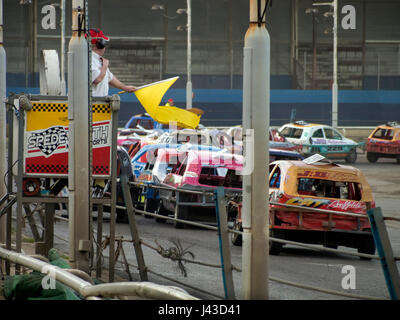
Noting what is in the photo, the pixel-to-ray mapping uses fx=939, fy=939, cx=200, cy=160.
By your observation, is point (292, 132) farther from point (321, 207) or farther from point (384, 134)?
point (321, 207)

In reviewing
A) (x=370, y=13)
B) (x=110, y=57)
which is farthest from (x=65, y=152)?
(x=370, y=13)

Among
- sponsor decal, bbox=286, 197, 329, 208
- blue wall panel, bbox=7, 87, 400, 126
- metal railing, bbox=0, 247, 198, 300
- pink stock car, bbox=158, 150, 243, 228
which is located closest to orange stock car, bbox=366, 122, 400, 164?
blue wall panel, bbox=7, 87, 400, 126

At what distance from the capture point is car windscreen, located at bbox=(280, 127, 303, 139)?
130 feet

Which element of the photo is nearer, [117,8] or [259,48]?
[259,48]

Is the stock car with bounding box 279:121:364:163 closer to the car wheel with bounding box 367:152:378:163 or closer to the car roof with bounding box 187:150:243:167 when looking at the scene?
the car wheel with bounding box 367:152:378:163

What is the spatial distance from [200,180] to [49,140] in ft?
30.8

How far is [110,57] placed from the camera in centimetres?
6481

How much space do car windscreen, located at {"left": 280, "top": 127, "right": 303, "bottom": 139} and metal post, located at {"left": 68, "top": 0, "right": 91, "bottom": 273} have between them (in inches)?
1203

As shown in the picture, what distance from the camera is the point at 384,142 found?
1583 inches

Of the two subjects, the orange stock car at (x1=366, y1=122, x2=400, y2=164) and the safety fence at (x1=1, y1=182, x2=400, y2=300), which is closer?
the safety fence at (x1=1, y1=182, x2=400, y2=300)

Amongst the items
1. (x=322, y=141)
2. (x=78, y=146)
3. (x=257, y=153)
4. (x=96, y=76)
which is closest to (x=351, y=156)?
(x=322, y=141)
